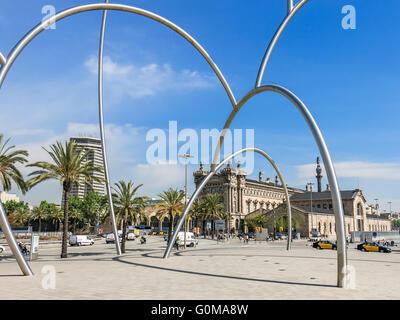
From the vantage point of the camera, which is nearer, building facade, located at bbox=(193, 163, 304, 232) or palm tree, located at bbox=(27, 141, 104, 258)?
palm tree, located at bbox=(27, 141, 104, 258)

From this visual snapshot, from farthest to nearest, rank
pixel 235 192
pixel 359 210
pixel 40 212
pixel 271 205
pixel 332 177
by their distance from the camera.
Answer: pixel 271 205 < pixel 359 210 < pixel 235 192 < pixel 40 212 < pixel 332 177

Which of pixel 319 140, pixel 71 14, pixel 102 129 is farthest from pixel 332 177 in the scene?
pixel 102 129

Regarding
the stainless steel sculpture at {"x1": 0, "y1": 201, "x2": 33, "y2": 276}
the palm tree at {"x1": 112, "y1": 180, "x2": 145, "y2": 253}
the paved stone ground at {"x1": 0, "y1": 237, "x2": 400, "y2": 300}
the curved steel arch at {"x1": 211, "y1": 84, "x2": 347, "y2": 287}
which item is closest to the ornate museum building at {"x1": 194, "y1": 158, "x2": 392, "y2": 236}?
the palm tree at {"x1": 112, "y1": 180, "x2": 145, "y2": 253}

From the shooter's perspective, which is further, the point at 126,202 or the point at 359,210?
the point at 359,210

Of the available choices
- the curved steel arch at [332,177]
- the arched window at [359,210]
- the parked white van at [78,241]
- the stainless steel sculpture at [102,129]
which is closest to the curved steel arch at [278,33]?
the curved steel arch at [332,177]

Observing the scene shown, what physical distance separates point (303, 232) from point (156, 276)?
73264 mm

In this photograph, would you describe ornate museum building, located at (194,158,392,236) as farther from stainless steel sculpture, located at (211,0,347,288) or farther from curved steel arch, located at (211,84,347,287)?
curved steel arch, located at (211,84,347,287)

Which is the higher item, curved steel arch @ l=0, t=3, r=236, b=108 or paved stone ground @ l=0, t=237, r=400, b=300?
curved steel arch @ l=0, t=3, r=236, b=108

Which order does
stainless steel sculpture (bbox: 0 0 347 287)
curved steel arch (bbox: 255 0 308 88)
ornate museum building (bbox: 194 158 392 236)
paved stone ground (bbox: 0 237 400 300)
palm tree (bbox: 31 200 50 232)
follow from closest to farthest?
1. paved stone ground (bbox: 0 237 400 300)
2. stainless steel sculpture (bbox: 0 0 347 287)
3. curved steel arch (bbox: 255 0 308 88)
4. ornate museum building (bbox: 194 158 392 236)
5. palm tree (bbox: 31 200 50 232)

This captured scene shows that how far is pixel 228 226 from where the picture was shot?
95.9m

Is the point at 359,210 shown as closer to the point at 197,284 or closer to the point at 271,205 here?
the point at 271,205

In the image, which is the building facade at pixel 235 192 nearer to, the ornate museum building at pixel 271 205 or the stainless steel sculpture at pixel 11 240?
the ornate museum building at pixel 271 205
